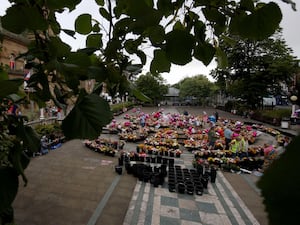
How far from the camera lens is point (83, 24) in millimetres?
888

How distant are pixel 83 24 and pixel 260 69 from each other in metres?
27.7

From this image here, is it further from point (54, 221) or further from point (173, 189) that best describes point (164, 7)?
point (173, 189)

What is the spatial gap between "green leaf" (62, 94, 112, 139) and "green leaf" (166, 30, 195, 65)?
9.7 inches

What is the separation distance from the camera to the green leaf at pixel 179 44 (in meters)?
0.62

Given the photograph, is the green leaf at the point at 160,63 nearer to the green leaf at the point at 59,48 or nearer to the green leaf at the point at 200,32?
the green leaf at the point at 200,32

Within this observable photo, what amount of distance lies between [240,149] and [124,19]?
33.7ft

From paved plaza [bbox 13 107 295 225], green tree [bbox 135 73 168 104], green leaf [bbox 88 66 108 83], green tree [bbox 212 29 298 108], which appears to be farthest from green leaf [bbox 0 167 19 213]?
green tree [bbox 135 73 168 104]

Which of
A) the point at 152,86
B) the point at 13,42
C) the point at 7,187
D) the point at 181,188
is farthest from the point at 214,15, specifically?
the point at 152,86

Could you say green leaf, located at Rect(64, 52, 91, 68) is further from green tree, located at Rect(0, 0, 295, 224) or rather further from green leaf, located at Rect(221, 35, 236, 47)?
green leaf, located at Rect(221, 35, 236, 47)

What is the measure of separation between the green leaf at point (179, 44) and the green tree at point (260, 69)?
→ 24.4m

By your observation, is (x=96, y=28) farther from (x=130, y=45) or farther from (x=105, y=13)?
(x=130, y=45)

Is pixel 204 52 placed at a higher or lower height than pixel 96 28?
lower

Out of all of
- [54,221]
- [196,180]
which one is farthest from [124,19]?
[196,180]

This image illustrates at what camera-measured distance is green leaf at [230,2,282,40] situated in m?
0.62
